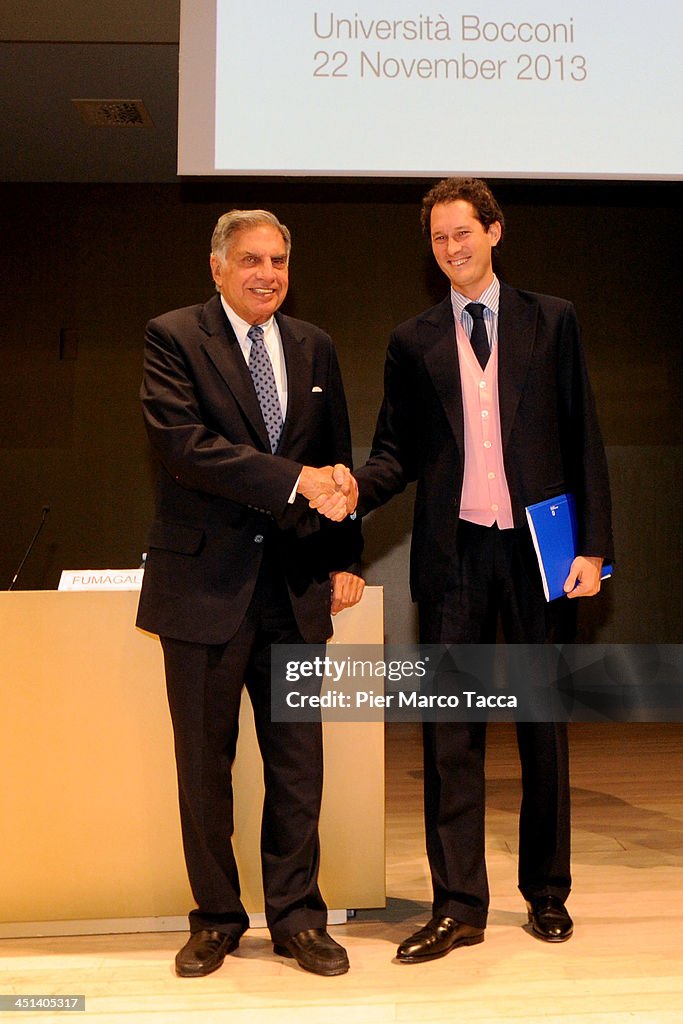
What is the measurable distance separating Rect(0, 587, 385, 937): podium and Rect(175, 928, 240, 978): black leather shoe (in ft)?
0.75

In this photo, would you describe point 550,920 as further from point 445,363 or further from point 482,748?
point 445,363

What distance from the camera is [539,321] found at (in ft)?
7.39

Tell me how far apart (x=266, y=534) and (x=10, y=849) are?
96 centimetres

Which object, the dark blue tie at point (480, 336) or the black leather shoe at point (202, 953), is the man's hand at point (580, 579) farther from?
the black leather shoe at point (202, 953)

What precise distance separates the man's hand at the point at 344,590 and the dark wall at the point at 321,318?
3.36 meters

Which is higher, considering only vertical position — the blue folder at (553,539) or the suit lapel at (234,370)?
the suit lapel at (234,370)

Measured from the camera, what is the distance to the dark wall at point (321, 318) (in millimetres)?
5621

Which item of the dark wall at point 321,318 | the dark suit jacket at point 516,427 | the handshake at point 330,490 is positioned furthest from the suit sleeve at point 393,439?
the dark wall at point 321,318

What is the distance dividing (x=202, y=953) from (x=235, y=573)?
77 cm

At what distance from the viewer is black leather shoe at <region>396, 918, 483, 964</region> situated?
2.06 metres

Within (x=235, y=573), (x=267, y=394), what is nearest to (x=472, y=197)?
(x=267, y=394)

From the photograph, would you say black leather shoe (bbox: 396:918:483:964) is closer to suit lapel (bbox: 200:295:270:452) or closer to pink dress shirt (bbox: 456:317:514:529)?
pink dress shirt (bbox: 456:317:514:529)

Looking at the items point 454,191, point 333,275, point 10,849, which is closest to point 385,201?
point 333,275

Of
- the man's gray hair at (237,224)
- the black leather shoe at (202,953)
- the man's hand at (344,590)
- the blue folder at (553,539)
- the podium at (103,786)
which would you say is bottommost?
the black leather shoe at (202,953)
